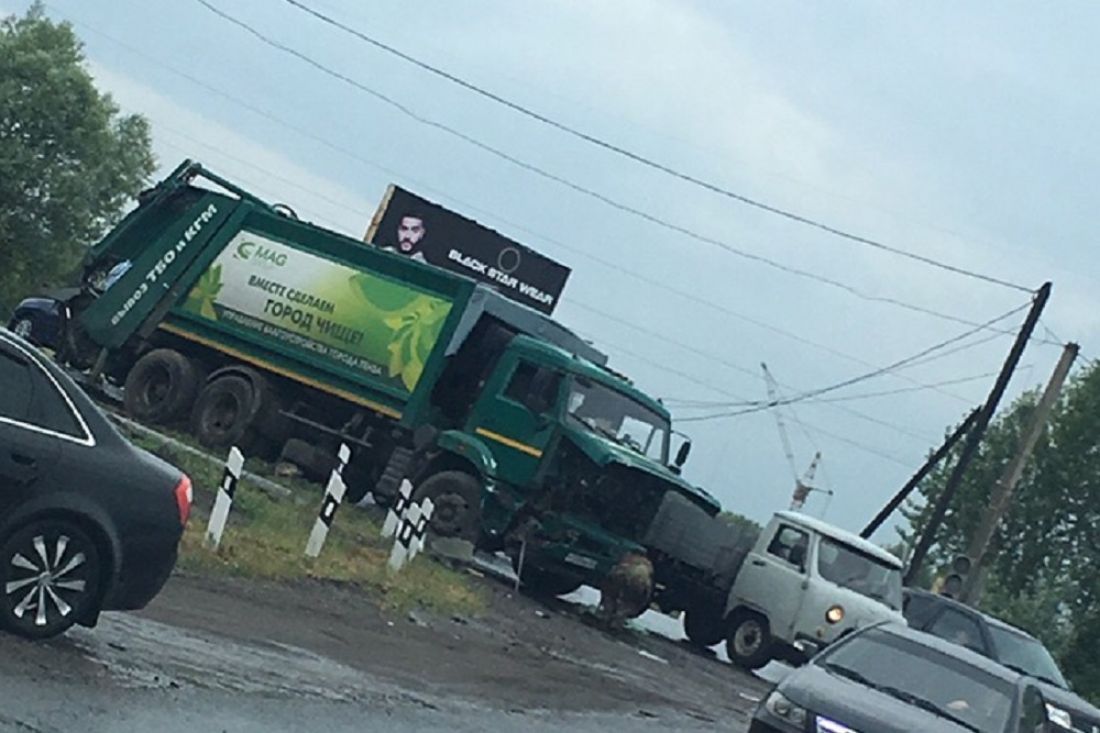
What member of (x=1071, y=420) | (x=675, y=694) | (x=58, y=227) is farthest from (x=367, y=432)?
(x=58, y=227)

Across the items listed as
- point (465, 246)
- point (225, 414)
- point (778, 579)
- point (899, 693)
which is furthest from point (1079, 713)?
point (465, 246)

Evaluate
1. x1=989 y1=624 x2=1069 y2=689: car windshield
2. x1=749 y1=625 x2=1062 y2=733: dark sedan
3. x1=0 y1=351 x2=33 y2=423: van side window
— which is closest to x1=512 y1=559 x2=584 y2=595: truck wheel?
x1=989 y1=624 x2=1069 y2=689: car windshield

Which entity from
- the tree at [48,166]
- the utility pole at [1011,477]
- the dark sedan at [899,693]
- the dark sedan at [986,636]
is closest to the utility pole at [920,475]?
the utility pole at [1011,477]

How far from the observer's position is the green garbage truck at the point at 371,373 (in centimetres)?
2350

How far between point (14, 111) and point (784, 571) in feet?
184

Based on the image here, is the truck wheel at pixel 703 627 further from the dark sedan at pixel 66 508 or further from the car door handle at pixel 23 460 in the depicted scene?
the car door handle at pixel 23 460

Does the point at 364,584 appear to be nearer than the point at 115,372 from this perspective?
Yes

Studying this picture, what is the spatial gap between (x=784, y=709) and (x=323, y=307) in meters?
14.8

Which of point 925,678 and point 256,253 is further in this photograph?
point 256,253

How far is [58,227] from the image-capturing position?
7375 centimetres

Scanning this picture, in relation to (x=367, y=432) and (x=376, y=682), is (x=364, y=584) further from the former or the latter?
(x=367, y=432)

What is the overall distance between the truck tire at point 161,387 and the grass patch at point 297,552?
8.58 feet

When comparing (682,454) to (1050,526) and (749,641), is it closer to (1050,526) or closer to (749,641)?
(749,641)

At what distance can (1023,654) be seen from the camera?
945 inches
